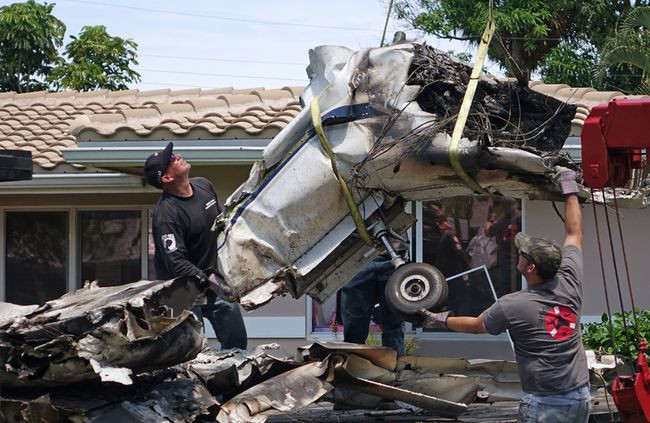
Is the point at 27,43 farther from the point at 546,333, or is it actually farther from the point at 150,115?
the point at 546,333

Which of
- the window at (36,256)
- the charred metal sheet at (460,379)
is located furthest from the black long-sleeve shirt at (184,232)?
the window at (36,256)

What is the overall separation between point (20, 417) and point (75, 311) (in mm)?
615

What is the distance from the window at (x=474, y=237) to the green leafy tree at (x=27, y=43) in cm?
1546

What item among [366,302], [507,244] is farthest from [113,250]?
[366,302]

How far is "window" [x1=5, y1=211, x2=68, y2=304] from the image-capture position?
11977 mm

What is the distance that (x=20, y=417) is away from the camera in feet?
18.4

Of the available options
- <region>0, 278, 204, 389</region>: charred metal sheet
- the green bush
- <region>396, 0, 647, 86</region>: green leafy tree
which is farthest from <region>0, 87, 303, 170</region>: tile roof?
<region>396, 0, 647, 86</region>: green leafy tree

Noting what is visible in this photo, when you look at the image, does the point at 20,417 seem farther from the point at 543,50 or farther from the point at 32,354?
the point at 543,50

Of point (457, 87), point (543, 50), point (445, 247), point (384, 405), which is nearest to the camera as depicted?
point (457, 87)

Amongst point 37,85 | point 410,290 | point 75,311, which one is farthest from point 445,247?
point 37,85

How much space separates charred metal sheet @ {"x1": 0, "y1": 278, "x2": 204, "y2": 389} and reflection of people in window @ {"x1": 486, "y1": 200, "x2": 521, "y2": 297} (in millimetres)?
5885

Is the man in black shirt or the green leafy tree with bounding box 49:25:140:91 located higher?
the green leafy tree with bounding box 49:25:140:91

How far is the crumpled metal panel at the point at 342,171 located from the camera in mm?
5926

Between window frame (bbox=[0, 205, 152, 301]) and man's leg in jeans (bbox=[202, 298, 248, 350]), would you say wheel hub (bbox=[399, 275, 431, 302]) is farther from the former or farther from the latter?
window frame (bbox=[0, 205, 152, 301])
